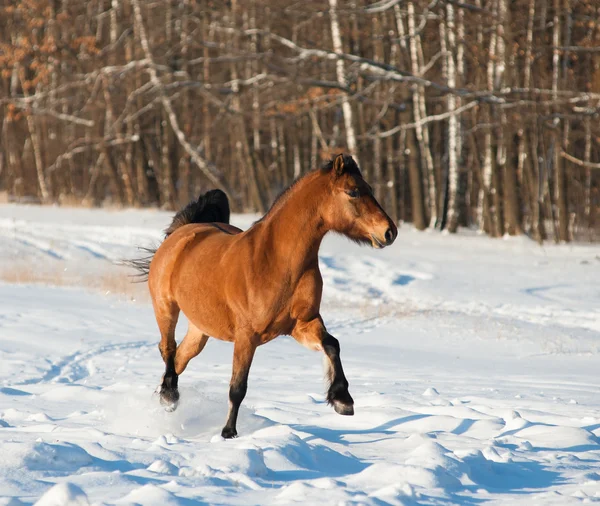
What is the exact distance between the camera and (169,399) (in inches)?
258

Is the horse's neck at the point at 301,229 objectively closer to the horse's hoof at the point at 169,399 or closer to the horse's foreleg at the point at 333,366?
the horse's foreleg at the point at 333,366

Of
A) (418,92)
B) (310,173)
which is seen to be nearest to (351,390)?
(310,173)

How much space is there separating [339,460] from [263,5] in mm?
16326

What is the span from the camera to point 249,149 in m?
28.4

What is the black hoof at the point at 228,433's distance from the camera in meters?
5.55

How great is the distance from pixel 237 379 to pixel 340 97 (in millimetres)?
17023

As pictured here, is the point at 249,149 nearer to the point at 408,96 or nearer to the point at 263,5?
the point at 408,96

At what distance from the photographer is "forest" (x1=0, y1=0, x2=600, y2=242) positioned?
1964 cm

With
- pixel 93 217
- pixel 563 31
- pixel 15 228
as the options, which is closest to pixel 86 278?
pixel 15 228

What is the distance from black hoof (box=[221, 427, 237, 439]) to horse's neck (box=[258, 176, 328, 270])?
3.65 feet

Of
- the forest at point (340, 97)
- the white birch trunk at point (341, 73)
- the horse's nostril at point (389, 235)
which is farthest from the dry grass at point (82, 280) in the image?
the horse's nostril at point (389, 235)

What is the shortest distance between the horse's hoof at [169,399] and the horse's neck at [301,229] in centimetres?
165

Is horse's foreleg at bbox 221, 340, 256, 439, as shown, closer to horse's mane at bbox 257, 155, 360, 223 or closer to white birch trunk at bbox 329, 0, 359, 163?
horse's mane at bbox 257, 155, 360, 223

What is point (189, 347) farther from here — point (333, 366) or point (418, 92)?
point (418, 92)
